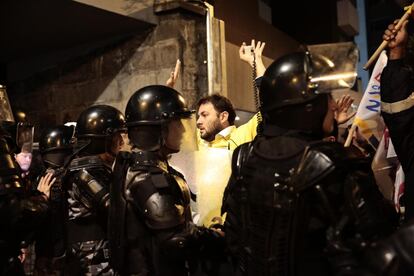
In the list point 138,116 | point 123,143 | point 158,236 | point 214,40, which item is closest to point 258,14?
point 214,40

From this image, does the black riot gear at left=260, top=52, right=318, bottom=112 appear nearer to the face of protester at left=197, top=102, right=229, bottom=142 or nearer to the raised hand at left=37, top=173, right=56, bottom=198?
the face of protester at left=197, top=102, right=229, bottom=142

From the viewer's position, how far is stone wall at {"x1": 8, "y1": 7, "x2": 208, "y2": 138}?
6.64m

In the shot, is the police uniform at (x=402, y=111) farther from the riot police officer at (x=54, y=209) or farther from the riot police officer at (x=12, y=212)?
the riot police officer at (x=54, y=209)

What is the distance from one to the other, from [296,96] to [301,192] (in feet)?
1.62

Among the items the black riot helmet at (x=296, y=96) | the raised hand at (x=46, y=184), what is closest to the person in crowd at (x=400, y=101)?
the black riot helmet at (x=296, y=96)

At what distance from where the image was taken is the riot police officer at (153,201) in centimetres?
305

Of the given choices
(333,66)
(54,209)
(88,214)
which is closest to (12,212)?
(88,214)

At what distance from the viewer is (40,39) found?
7398 mm

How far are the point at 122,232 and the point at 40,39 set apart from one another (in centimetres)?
509

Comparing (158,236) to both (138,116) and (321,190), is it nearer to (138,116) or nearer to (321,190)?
(138,116)

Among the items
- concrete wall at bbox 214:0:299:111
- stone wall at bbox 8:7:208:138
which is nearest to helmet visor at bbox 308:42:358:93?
stone wall at bbox 8:7:208:138

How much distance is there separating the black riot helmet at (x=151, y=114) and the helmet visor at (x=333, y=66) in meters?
1.20

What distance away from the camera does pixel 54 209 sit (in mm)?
4918

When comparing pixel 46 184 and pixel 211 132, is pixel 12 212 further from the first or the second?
pixel 211 132
